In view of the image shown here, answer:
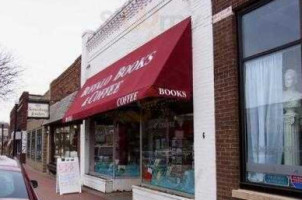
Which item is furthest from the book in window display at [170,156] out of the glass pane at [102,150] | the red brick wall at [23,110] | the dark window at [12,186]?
the red brick wall at [23,110]

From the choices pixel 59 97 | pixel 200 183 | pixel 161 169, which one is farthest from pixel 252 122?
pixel 59 97

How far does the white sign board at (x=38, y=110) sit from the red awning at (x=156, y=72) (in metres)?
12.9

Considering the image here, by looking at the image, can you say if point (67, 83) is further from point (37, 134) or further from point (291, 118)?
point (291, 118)

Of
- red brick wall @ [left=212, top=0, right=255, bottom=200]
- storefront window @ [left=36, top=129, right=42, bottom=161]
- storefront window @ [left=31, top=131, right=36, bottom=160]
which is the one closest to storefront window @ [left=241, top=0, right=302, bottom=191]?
red brick wall @ [left=212, top=0, right=255, bottom=200]

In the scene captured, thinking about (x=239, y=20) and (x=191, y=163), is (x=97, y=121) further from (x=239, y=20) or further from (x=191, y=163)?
(x=239, y=20)

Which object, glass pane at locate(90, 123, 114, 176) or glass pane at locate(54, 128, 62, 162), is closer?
glass pane at locate(90, 123, 114, 176)

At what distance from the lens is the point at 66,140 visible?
77.5 feet

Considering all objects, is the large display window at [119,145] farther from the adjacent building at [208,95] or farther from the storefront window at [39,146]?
the storefront window at [39,146]

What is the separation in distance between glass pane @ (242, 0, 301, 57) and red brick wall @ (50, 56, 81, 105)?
12362mm

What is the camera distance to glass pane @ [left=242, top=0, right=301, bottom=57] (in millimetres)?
7398

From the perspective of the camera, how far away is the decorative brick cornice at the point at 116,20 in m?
13.7

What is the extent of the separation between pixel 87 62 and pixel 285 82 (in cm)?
1212

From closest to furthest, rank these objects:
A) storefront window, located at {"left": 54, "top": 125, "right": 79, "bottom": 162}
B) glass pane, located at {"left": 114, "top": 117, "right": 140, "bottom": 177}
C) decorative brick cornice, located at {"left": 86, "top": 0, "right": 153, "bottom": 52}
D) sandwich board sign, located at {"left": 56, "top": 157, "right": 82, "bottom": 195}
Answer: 1. decorative brick cornice, located at {"left": 86, "top": 0, "right": 153, "bottom": 52}
2. glass pane, located at {"left": 114, "top": 117, "right": 140, "bottom": 177}
3. sandwich board sign, located at {"left": 56, "top": 157, "right": 82, "bottom": 195}
4. storefront window, located at {"left": 54, "top": 125, "right": 79, "bottom": 162}

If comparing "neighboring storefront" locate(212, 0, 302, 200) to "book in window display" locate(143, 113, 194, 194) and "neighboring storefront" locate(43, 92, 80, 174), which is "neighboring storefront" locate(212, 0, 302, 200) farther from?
"neighboring storefront" locate(43, 92, 80, 174)
